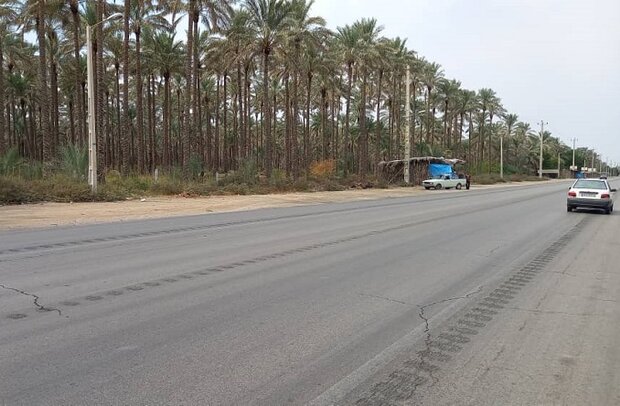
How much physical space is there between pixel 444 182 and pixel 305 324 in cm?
4817

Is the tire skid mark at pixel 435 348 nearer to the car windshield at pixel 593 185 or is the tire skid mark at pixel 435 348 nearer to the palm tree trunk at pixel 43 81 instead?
the car windshield at pixel 593 185

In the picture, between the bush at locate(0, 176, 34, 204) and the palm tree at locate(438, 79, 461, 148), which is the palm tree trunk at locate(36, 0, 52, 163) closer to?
the bush at locate(0, 176, 34, 204)

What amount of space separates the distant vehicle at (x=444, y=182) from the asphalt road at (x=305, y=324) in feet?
132

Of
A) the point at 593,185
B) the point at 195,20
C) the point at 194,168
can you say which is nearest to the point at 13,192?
the point at 194,168

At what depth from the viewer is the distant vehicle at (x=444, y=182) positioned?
2025 inches

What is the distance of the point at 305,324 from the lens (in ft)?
18.7

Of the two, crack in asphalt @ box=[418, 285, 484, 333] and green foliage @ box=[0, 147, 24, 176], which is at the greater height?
green foliage @ box=[0, 147, 24, 176]

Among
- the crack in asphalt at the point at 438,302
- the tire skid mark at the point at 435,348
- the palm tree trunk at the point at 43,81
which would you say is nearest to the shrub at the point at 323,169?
the palm tree trunk at the point at 43,81

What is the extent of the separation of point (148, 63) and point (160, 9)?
10.6m

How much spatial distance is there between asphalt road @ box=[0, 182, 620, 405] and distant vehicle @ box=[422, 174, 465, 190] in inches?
1581

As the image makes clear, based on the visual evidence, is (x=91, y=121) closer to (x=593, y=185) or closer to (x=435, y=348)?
(x=593, y=185)

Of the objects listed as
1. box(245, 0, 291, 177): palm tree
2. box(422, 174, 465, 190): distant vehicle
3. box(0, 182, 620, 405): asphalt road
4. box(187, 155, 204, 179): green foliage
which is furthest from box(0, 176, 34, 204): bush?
box(422, 174, 465, 190): distant vehicle

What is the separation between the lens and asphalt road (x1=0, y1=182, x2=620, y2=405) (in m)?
4.11

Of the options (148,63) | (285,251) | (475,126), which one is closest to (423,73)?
(148,63)
